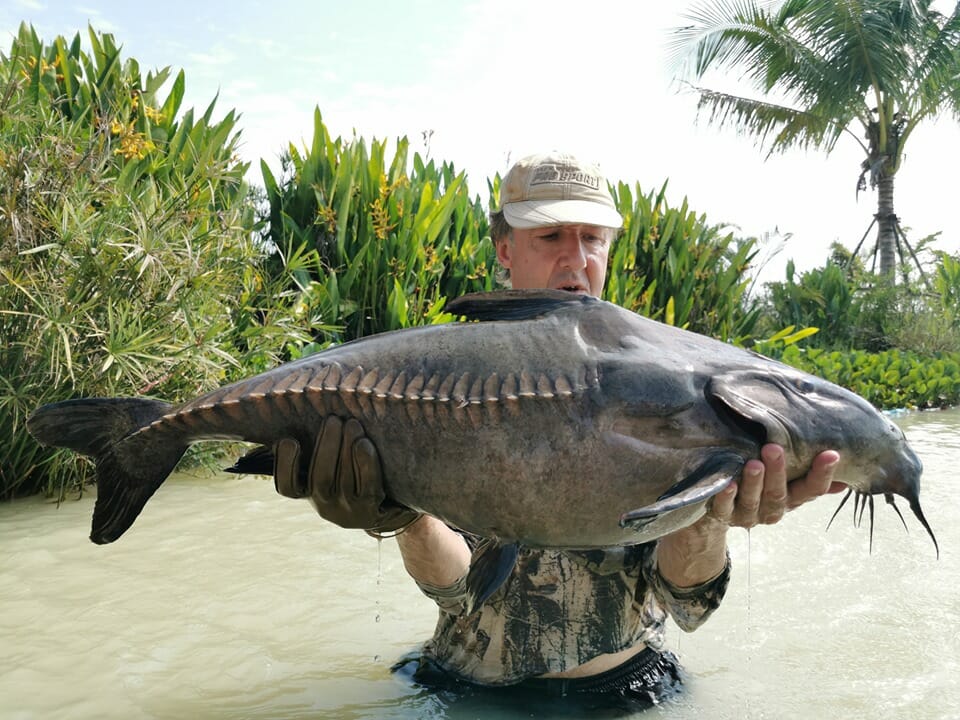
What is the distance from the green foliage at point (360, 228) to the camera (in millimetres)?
6707

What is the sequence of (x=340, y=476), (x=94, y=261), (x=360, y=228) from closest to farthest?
(x=340, y=476) → (x=94, y=261) → (x=360, y=228)

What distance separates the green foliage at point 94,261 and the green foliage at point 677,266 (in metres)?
4.65

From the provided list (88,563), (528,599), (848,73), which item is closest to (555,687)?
(528,599)

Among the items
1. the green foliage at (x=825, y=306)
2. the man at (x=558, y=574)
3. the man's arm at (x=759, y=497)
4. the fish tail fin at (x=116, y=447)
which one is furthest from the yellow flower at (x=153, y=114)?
the green foliage at (x=825, y=306)

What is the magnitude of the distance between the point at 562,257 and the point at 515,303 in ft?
2.28

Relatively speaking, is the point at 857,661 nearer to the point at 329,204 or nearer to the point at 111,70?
the point at 329,204

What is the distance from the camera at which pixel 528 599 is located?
2.42 m

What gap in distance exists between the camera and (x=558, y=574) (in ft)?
8.00

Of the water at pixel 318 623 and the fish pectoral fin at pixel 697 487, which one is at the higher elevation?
the fish pectoral fin at pixel 697 487

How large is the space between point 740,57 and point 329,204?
42.9ft

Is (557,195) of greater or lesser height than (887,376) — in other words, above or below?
above

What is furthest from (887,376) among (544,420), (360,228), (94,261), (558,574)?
(544,420)

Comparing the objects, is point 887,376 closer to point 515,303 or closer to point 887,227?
point 887,227

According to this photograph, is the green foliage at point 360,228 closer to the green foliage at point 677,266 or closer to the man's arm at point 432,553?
the green foliage at point 677,266
